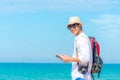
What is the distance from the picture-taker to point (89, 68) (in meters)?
6.78

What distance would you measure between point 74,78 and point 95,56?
0.43 meters

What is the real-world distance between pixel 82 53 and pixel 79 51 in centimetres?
9

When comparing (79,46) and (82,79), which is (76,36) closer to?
(79,46)

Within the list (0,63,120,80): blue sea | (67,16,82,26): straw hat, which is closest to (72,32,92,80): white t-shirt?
(67,16,82,26): straw hat

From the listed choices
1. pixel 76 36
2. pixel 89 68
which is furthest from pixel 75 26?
pixel 89 68

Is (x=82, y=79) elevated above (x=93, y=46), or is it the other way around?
(x=93, y=46)

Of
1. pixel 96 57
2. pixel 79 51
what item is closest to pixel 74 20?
pixel 79 51

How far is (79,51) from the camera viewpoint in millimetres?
6727

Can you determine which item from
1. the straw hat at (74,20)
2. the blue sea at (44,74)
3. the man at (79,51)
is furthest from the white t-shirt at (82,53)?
the blue sea at (44,74)

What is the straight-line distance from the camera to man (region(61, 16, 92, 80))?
6641mm

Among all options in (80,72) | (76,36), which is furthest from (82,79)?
(76,36)

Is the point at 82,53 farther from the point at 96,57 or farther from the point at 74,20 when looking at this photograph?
the point at 74,20

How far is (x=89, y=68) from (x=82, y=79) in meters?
0.19

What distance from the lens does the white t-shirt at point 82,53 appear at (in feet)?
21.8
